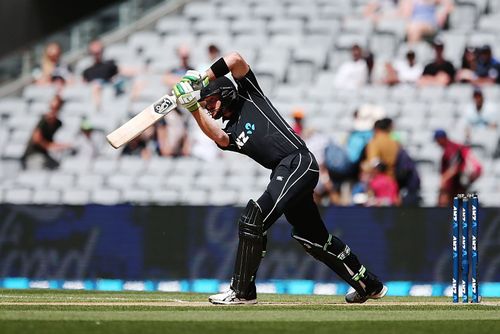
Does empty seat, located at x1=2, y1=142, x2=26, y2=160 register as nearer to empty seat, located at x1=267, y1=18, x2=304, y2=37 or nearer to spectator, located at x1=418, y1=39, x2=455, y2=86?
empty seat, located at x1=267, y1=18, x2=304, y2=37

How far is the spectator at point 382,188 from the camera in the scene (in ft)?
51.9

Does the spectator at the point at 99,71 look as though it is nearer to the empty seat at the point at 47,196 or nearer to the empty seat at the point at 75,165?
the empty seat at the point at 75,165

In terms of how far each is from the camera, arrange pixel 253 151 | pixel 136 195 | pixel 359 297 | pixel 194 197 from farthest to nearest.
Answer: pixel 136 195 < pixel 194 197 < pixel 359 297 < pixel 253 151

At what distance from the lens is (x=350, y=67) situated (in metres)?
18.9

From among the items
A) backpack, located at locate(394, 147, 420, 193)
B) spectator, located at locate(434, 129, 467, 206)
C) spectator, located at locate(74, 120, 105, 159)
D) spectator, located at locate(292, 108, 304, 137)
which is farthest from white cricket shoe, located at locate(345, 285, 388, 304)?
spectator, located at locate(74, 120, 105, 159)

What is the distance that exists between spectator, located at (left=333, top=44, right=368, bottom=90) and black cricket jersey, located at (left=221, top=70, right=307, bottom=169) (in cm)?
845

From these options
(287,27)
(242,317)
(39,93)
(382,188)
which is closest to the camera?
(242,317)

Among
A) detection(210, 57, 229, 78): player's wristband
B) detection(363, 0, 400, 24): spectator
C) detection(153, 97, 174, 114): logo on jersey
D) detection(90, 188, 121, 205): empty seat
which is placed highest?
detection(363, 0, 400, 24): spectator

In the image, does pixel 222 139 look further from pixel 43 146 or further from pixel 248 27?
pixel 248 27

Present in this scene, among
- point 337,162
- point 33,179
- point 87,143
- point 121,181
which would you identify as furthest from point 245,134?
point 33,179

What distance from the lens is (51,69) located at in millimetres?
21594

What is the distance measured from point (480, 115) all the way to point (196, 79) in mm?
7864

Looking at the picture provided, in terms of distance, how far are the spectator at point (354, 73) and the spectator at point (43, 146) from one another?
13.9 feet

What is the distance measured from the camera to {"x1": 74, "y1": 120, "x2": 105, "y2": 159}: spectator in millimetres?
18922
